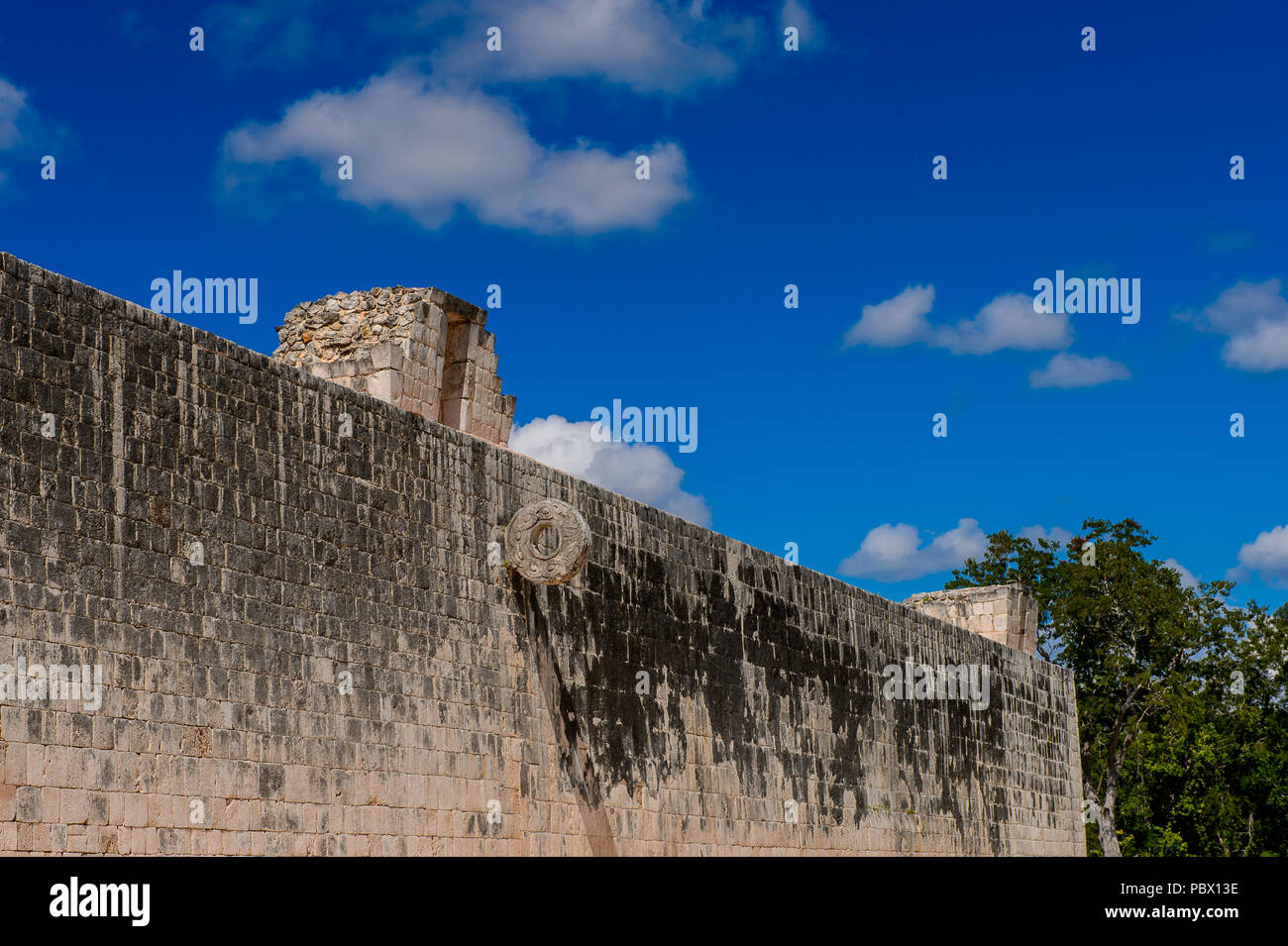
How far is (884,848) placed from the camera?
622 inches

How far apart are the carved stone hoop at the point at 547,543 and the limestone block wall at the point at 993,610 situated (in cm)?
1142

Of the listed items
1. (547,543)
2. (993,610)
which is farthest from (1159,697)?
(547,543)

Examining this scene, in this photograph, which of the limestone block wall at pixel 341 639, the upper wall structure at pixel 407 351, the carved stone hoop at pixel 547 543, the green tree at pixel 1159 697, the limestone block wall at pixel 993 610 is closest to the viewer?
the limestone block wall at pixel 341 639

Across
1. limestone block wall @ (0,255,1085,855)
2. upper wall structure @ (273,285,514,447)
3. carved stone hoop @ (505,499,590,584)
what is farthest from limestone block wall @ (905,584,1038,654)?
carved stone hoop @ (505,499,590,584)

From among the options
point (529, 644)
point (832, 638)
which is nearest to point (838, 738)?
point (832, 638)

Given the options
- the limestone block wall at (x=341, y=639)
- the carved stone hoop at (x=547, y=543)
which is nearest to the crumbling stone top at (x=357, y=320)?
the limestone block wall at (x=341, y=639)

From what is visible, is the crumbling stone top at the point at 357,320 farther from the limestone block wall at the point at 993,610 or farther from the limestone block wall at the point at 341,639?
the limestone block wall at the point at 993,610

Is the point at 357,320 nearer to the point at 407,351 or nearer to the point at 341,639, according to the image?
the point at 407,351

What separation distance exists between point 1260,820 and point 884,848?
92.0 ft

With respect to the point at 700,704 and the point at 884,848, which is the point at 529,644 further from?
the point at 884,848

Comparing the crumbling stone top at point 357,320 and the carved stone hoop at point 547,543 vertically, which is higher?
the crumbling stone top at point 357,320

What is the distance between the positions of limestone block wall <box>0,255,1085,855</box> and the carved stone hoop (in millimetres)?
206

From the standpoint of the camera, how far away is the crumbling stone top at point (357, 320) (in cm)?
1162

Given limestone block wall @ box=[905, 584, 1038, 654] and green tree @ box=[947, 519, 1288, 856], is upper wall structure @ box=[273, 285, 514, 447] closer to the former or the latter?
limestone block wall @ box=[905, 584, 1038, 654]
